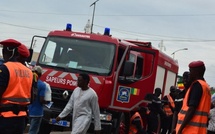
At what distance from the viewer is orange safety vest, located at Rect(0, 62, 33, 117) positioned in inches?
182

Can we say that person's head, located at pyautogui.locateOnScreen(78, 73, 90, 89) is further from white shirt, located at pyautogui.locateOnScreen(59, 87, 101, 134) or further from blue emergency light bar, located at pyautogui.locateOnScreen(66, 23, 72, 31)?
blue emergency light bar, located at pyautogui.locateOnScreen(66, 23, 72, 31)

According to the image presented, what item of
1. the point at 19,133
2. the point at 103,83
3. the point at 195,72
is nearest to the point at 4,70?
the point at 19,133

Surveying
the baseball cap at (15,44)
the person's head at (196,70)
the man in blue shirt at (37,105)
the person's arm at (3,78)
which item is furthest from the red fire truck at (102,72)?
the person's arm at (3,78)

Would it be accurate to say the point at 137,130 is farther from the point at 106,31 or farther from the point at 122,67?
the point at 106,31

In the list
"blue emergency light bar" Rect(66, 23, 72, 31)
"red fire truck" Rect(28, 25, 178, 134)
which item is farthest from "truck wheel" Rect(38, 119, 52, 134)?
"blue emergency light bar" Rect(66, 23, 72, 31)

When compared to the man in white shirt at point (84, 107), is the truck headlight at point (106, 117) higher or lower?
lower

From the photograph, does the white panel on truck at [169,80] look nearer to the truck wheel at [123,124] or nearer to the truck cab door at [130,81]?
the truck cab door at [130,81]

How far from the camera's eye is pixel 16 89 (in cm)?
469

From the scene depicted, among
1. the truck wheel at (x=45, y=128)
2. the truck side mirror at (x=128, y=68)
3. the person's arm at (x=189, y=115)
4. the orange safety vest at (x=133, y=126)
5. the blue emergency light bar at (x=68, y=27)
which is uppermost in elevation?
the blue emergency light bar at (x=68, y=27)

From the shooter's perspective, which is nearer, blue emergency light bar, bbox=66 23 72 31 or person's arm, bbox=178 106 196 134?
person's arm, bbox=178 106 196 134

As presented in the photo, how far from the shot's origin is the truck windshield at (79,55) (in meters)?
10.2

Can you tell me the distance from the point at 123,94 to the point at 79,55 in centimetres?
139

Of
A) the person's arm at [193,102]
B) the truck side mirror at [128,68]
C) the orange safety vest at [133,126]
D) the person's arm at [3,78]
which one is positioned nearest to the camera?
the person's arm at [3,78]

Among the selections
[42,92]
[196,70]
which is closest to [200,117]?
[196,70]
